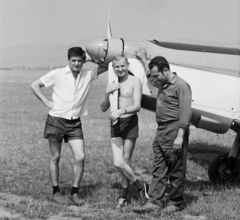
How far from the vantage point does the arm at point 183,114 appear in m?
5.11

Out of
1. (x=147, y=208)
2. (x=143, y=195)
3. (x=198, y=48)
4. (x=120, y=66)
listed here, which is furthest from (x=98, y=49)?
(x=147, y=208)

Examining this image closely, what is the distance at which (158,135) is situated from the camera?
5391mm

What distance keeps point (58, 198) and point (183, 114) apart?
2011 mm

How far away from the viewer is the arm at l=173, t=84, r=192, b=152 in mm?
5105

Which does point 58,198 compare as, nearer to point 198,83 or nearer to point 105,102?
point 105,102

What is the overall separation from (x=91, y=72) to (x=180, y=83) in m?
1.30

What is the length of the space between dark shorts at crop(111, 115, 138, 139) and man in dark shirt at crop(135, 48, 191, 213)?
1.11ft

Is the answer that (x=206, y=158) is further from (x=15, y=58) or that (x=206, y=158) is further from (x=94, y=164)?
(x=15, y=58)

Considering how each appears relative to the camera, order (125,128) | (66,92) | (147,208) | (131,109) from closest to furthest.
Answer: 1. (147,208)
2. (131,109)
3. (125,128)
4. (66,92)

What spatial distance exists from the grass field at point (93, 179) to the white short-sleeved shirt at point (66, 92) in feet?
3.95

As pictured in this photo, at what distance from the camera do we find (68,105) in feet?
18.3

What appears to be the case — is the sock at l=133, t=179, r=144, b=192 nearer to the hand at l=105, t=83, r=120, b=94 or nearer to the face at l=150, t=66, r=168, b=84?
the hand at l=105, t=83, r=120, b=94

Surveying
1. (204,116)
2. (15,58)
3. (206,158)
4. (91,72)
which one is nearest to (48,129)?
(91,72)

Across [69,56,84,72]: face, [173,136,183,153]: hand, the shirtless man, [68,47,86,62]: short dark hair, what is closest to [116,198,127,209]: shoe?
the shirtless man
